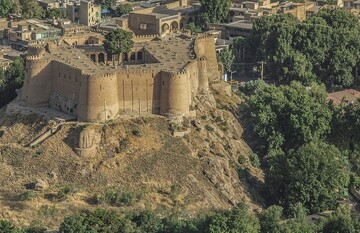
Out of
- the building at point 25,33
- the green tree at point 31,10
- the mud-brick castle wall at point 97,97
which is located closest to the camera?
the mud-brick castle wall at point 97,97

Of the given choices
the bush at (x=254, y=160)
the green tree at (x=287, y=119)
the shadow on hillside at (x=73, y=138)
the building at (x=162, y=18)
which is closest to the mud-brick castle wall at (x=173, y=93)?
the shadow on hillside at (x=73, y=138)

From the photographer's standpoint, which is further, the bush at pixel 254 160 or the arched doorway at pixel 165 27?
the arched doorway at pixel 165 27

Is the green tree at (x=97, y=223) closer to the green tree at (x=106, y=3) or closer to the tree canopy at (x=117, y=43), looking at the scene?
the tree canopy at (x=117, y=43)

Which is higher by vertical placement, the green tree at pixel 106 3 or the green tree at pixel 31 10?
the green tree at pixel 106 3

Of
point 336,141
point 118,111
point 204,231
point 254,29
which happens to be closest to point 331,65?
point 254,29

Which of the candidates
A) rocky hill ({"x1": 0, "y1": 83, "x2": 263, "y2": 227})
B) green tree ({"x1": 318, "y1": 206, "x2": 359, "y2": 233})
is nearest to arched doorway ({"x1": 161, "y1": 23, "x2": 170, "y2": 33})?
rocky hill ({"x1": 0, "y1": 83, "x2": 263, "y2": 227})

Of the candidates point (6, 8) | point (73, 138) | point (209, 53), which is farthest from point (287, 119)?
point (6, 8)
